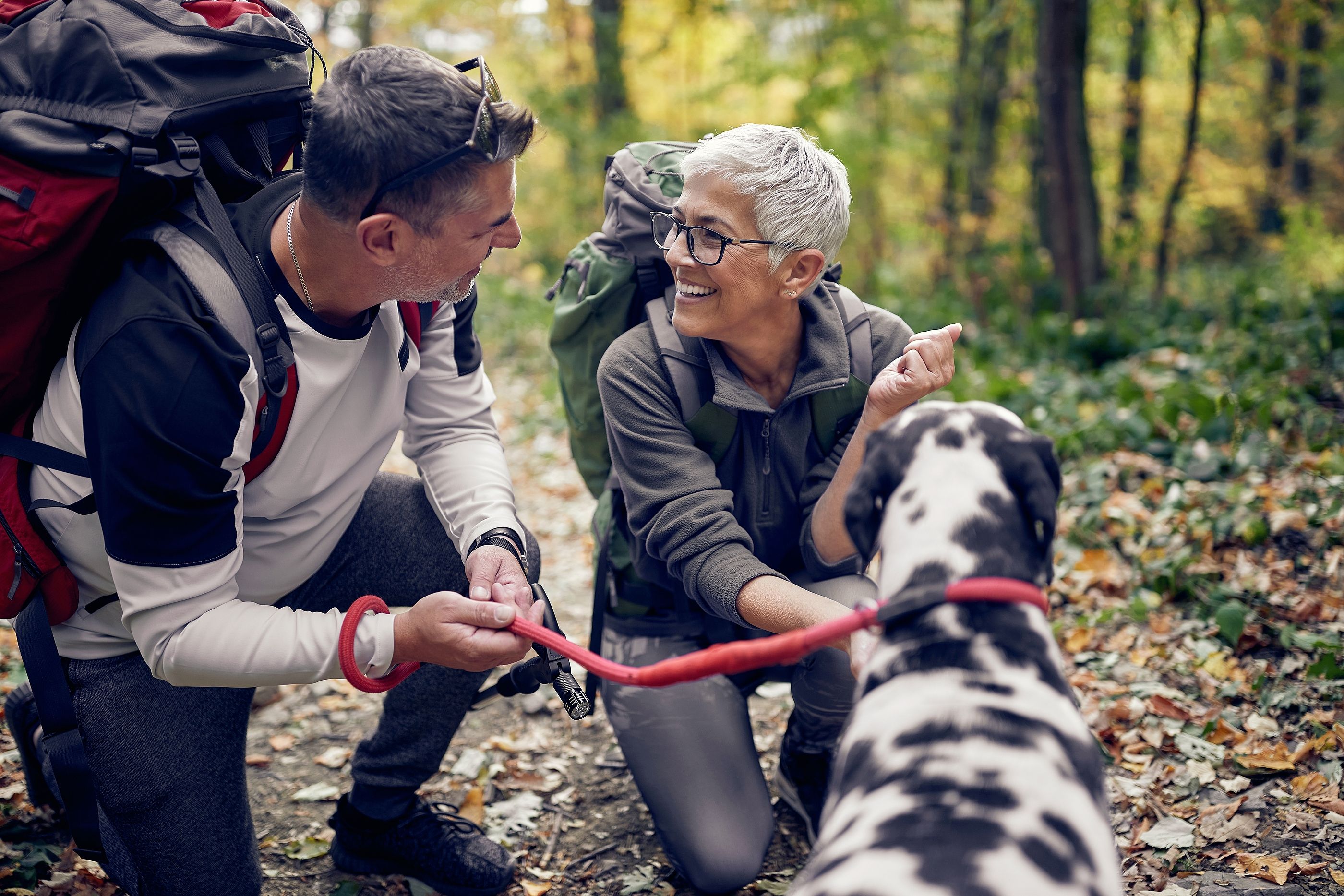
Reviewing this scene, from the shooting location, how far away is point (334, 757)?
3.78 metres

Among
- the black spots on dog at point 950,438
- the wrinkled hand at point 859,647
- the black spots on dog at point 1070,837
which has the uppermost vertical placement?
the black spots on dog at point 950,438

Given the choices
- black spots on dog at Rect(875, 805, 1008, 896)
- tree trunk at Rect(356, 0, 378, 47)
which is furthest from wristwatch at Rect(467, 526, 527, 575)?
tree trunk at Rect(356, 0, 378, 47)

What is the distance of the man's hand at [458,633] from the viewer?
2309 mm

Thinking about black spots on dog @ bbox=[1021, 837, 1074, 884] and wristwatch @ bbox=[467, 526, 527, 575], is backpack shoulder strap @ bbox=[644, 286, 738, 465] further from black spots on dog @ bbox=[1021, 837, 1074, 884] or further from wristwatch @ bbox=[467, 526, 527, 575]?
black spots on dog @ bbox=[1021, 837, 1074, 884]

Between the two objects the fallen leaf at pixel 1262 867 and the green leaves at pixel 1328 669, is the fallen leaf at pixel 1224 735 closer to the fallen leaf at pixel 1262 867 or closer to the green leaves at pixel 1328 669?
the green leaves at pixel 1328 669

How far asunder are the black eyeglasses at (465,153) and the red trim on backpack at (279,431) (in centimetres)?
46

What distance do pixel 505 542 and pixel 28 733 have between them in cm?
173

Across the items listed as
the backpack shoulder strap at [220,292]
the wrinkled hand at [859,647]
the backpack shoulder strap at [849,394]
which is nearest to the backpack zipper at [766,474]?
the backpack shoulder strap at [849,394]

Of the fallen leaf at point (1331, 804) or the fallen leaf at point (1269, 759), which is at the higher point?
the fallen leaf at point (1331, 804)

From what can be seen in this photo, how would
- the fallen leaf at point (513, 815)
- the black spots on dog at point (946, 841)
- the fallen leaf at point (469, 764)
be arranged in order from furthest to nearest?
the fallen leaf at point (469, 764) → the fallen leaf at point (513, 815) → the black spots on dog at point (946, 841)

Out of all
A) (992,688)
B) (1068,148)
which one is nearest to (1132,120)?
(1068,148)

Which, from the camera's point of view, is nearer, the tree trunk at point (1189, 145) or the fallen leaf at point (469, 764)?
the fallen leaf at point (469, 764)

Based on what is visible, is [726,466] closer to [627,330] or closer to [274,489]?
[627,330]

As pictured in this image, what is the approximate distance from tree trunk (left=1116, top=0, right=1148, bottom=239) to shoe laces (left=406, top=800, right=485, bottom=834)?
9.73 m
